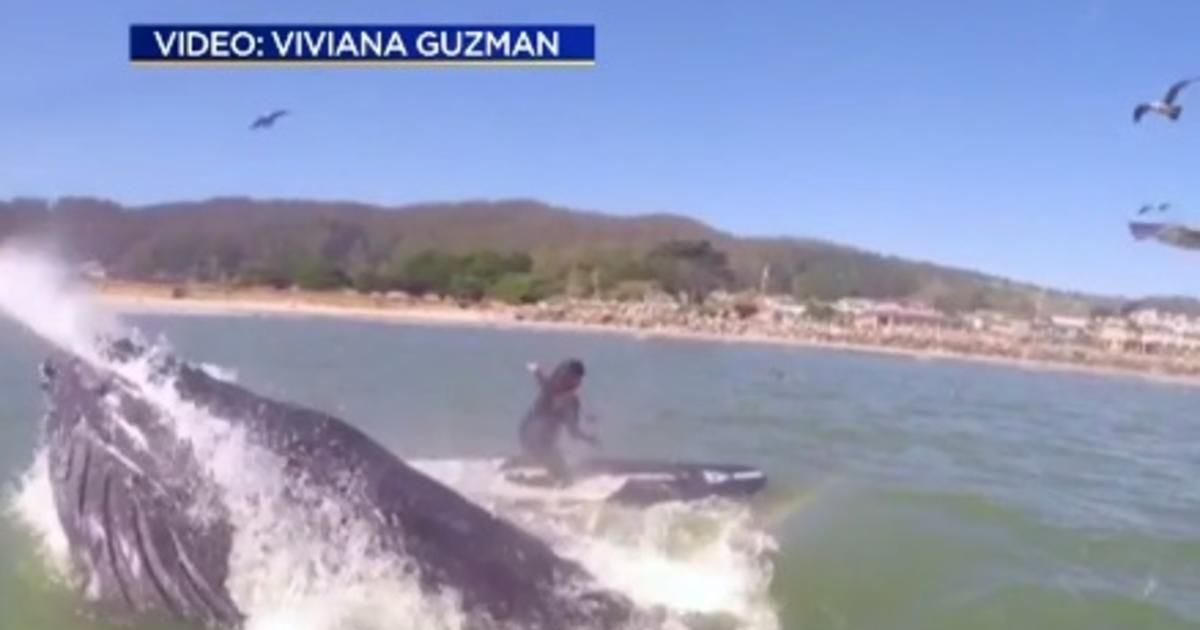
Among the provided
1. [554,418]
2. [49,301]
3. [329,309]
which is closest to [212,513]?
[49,301]

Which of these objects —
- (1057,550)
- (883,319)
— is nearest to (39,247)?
(1057,550)

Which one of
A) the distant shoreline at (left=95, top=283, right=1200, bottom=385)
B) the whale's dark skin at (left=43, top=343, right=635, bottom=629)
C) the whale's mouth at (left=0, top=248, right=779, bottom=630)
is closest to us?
the whale's dark skin at (left=43, top=343, right=635, bottom=629)

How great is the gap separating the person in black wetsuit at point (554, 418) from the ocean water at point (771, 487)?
590 mm

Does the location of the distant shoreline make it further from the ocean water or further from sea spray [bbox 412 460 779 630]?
sea spray [bbox 412 460 779 630]

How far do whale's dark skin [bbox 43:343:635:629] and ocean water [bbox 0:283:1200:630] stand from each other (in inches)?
10.0

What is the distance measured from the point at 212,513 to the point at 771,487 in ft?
30.4

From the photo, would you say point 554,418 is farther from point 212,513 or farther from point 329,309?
point 329,309

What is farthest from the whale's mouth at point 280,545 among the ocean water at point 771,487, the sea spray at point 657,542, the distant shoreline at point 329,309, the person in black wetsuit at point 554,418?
the distant shoreline at point 329,309

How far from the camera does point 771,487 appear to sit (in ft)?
49.9

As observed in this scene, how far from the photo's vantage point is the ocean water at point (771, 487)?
29.5ft

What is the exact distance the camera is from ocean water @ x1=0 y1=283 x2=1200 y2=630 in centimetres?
899

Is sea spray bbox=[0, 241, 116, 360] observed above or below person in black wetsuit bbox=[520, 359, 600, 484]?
above

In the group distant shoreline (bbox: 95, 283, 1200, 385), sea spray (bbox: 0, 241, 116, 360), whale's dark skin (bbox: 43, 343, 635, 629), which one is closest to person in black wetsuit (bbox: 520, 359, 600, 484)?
sea spray (bbox: 0, 241, 116, 360)

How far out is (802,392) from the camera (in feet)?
114
